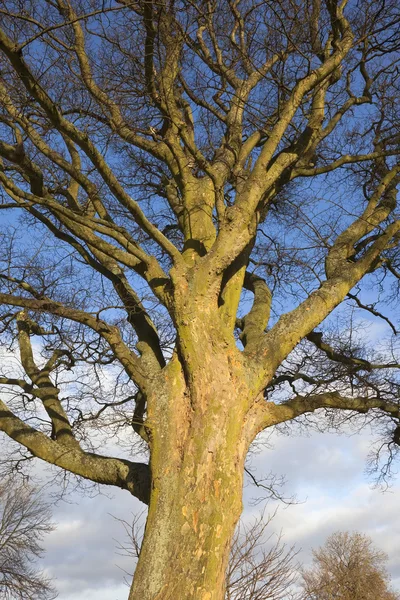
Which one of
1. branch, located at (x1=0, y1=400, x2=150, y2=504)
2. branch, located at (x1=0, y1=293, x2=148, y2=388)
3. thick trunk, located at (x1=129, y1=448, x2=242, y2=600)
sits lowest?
thick trunk, located at (x1=129, y1=448, x2=242, y2=600)

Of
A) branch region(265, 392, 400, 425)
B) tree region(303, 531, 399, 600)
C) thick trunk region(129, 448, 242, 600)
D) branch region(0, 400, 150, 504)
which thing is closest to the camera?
thick trunk region(129, 448, 242, 600)

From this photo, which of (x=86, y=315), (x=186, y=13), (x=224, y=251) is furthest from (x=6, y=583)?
(x=186, y=13)

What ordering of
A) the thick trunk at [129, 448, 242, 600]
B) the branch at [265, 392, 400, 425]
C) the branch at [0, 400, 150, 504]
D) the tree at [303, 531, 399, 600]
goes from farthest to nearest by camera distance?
the tree at [303, 531, 399, 600] < the branch at [265, 392, 400, 425] < the branch at [0, 400, 150, 504] < the thick trunk at [129, 448, 242, 600]

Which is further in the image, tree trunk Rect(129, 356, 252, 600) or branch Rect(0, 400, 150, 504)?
branch Rect(0, 400, 150, 504)

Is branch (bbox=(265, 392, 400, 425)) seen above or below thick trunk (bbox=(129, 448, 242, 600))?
above

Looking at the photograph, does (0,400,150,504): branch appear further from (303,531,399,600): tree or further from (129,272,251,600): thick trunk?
(303,531,399,600): tree

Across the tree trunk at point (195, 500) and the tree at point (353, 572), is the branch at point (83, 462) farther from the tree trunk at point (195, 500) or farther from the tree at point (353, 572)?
the tree at point (353, 572)

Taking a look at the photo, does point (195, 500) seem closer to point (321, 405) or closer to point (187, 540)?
point (187, 540)

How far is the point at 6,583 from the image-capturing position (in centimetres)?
1691

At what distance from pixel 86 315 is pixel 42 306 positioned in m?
0.46

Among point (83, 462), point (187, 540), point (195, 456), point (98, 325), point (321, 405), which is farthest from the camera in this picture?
point (321, 405)

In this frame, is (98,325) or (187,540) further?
(98,325)

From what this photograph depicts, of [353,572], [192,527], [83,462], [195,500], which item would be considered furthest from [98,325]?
[353,572]

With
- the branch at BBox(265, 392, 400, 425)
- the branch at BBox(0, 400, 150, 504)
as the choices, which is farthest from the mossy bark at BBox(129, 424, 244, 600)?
the branch at BBox(265, 392, 400, 425)
